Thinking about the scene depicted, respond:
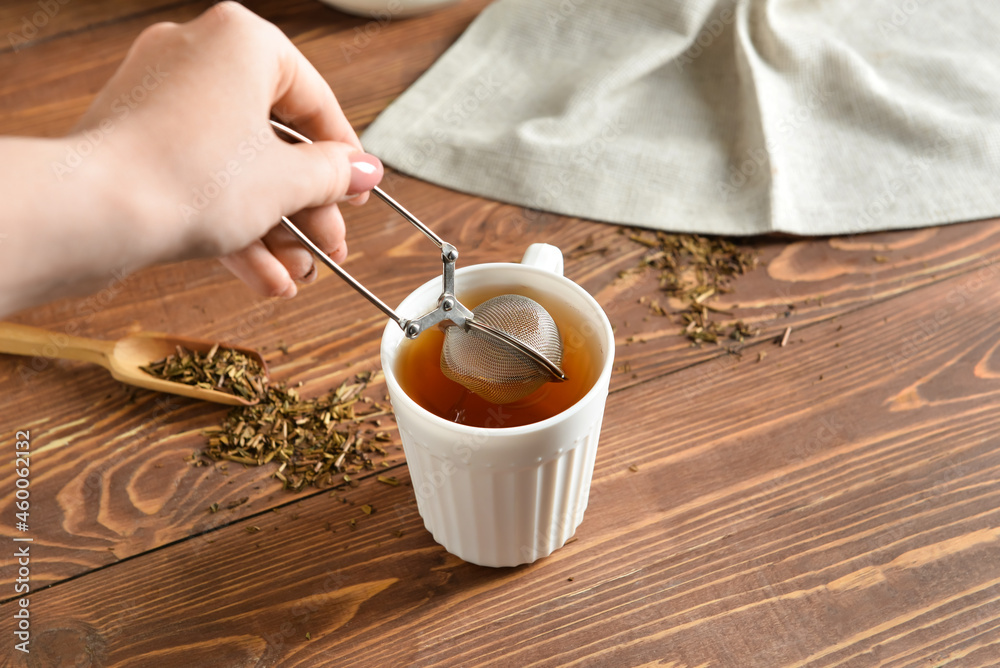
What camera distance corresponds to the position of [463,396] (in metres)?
0.79

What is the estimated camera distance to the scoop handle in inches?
39.6

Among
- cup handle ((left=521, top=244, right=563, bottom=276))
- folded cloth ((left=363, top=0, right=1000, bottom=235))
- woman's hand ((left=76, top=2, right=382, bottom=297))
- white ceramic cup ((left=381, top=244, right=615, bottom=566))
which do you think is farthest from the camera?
folded cloth ((left=363, top=0, right=1000, bottom=235))

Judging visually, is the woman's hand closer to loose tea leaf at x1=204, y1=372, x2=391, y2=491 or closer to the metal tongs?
the metal tongs

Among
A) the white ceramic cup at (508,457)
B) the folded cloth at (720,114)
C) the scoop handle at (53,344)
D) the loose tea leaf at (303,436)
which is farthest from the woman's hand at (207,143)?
the folded cloth at (720,114)

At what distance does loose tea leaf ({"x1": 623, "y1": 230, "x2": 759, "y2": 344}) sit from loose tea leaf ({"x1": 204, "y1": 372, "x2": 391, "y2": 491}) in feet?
1.44

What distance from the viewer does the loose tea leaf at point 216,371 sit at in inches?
39.1

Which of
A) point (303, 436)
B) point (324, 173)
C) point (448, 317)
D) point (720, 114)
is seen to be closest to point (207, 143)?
point (324, 173)

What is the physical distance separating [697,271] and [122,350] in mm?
803

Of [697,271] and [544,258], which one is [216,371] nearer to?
[544,258]

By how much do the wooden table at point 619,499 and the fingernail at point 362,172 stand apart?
371 mm

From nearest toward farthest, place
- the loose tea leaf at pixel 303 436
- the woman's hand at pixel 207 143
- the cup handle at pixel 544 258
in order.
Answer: the woman's hand at pixel 207 143 → the cup handle at pixel 544 258 → the loose tea leaf at pixel 303 436

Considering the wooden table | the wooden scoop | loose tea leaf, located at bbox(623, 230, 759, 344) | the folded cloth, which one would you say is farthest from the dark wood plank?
the folded cloth

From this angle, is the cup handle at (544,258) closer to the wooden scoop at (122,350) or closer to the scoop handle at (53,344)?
the wooden scoop at (122,350)

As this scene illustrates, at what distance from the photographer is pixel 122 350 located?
1.00 m
